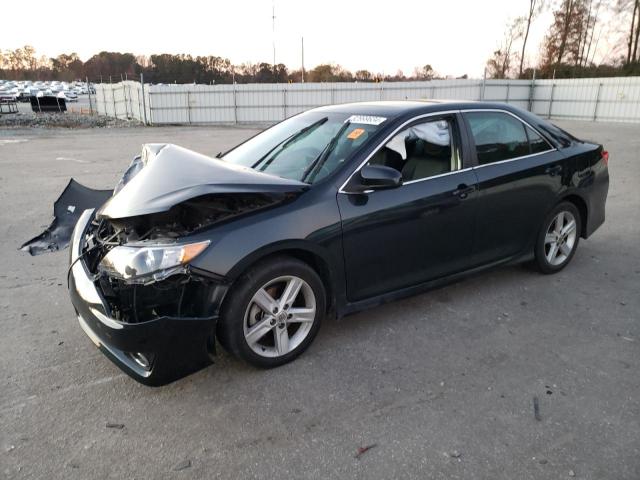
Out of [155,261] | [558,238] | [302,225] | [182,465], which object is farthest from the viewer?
[558,238]

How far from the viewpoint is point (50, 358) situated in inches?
128

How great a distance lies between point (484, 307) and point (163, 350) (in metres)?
2.59

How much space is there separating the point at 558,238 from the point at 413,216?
6.49 ft

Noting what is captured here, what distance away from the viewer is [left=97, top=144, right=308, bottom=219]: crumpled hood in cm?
279

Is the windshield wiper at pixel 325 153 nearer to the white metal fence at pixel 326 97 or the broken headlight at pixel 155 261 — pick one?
the broken headlight at pixel 155 261

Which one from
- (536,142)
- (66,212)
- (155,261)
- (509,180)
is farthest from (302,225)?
(536,142)

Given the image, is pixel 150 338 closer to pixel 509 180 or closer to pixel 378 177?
pixel 378 177

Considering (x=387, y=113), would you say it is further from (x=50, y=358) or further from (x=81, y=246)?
(x=50, y=358)

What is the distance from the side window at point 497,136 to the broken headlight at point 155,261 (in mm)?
2401

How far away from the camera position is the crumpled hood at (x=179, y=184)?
2.79 m

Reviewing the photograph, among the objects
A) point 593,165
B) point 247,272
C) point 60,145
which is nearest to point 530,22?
point 60,145

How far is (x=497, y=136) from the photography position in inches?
163

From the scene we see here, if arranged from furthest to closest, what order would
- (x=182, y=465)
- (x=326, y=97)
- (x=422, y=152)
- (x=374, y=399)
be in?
(x=326, y=97) → (x=422, y=152) → (x=374, y=399) → (x=182, y=465)

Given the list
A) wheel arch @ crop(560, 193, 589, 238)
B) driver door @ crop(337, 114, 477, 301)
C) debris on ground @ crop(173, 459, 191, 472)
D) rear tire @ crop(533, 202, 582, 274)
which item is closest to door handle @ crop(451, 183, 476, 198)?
driver door @ crop(337, 114, 477, 301)
